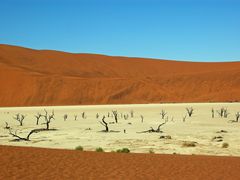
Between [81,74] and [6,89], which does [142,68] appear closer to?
[81,74]

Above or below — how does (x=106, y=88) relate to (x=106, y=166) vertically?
above

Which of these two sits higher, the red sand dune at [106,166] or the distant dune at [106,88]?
the distant dune at [106,88]

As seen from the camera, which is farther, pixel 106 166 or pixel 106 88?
pixel 106 88

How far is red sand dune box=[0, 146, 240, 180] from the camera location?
36.9 ft

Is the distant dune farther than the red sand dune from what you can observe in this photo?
Yes

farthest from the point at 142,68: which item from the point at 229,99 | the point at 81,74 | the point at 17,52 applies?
the point at 229,99

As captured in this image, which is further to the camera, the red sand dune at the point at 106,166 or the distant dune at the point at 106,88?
the distant dune at the point at 106,88

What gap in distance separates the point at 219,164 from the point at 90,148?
7.27 m

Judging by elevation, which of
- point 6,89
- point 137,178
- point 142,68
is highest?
point 142,68

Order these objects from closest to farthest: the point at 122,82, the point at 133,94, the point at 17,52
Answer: the point at 133,94, the point at 122,82, the point at 17,52

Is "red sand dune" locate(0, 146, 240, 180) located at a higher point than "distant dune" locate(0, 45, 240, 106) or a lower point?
lower

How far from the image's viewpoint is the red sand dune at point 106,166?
1124cm

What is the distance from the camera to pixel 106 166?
12.5 m

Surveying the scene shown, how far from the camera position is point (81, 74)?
103 metres
